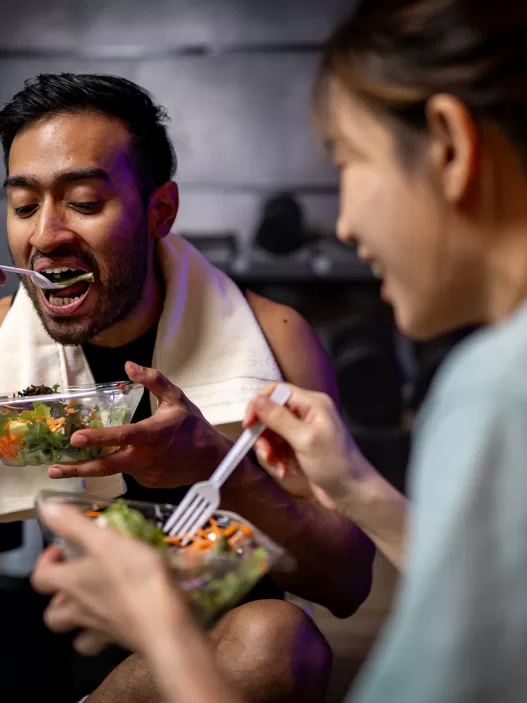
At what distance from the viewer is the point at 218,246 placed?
4.79 feet

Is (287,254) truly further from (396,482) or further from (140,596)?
(140,596)

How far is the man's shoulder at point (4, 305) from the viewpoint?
1.30 m

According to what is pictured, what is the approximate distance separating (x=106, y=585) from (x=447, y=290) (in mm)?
309

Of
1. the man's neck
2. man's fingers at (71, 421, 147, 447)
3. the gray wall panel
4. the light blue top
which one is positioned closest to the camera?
the light blue top

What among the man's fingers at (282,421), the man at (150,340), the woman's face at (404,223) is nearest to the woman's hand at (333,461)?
the man's fingers at (282,421)

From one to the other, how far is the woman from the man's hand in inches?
14.1

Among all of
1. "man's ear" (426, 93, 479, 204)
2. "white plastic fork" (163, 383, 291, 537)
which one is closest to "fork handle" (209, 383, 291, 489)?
"white plastic fork" (163, 383, 291, 537)

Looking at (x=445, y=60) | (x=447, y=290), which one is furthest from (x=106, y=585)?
(x=445, y=60)

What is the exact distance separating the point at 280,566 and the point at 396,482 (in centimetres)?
96

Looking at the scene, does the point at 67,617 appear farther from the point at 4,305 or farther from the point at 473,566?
the point at 4,305

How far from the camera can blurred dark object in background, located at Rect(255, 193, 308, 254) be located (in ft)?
4.74

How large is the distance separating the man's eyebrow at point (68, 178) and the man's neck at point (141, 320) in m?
0.17

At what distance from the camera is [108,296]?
1.21 meters

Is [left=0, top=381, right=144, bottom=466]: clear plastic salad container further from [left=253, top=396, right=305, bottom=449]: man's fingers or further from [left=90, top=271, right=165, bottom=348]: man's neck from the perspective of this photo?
[left=253, top=396, right=305, bottom=449]: man's fingers
